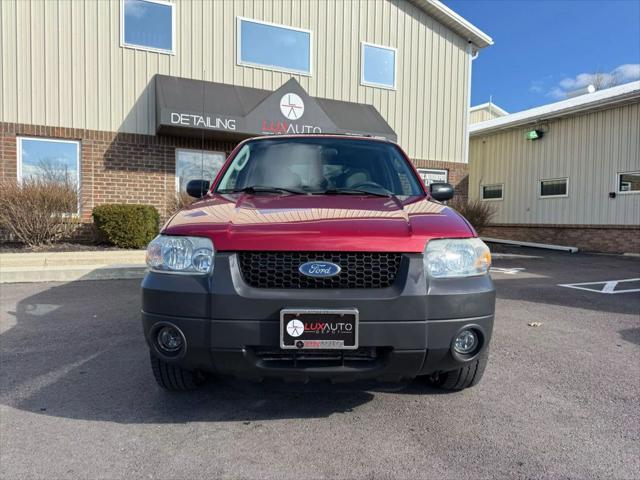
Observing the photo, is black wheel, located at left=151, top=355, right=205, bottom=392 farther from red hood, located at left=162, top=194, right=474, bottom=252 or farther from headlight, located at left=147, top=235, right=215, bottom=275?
red hood, located at left=162, top=194, right=474, bottom=252

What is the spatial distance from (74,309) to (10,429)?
2.99 meters

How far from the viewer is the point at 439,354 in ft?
7.50

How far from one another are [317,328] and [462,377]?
1173mm

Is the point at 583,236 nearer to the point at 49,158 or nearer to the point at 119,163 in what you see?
the point at 119,163

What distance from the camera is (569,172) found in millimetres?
15359

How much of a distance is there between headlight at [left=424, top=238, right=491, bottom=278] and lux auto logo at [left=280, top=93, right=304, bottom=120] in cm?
826

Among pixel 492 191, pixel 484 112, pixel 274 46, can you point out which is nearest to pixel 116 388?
pixel 274 46

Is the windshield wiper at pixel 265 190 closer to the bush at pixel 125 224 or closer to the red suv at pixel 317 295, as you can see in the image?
the red suv at pixel 317 295

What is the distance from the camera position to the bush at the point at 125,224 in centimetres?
872

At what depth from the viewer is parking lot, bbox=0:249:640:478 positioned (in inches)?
85.4

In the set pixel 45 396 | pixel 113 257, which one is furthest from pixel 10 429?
pixel 113 257

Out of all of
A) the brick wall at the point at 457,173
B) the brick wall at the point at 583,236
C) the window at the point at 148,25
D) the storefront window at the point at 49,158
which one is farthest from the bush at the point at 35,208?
the brick wall at the point at 583,236

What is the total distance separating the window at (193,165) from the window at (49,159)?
2.09 meters

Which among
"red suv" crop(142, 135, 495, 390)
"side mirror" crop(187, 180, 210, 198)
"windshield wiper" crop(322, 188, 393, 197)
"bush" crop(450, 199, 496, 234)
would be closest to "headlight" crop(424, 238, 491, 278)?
"red suv" crop(142, 135, 495, 390)
